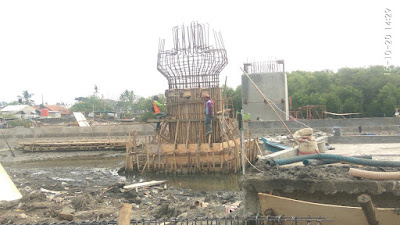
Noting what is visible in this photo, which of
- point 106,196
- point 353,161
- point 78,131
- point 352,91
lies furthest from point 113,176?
point 352,91

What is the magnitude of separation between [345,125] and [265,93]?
7151mm

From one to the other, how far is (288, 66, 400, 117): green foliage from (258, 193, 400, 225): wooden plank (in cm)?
3473

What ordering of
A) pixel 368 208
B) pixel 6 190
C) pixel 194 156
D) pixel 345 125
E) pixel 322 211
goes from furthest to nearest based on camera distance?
1. pixel 345 125
2. pixel 194 156
3. pixel 322 211
4. pixel 368 208
5. pixel 6 190

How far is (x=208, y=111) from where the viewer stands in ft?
54.3

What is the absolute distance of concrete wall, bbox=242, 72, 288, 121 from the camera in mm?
30547

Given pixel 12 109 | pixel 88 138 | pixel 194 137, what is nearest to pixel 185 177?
pixel 194 137

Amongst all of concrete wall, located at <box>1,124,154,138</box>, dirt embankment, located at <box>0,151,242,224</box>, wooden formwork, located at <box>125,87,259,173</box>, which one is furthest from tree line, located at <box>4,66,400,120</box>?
dirt embankment, located at <box>0,151,242,224</box>

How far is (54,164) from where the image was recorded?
24.8 metres

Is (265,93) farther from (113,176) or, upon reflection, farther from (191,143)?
(113,176)

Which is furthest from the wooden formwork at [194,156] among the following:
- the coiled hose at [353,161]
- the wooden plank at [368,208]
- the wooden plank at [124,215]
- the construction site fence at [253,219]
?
the wooden plank at [124,215]

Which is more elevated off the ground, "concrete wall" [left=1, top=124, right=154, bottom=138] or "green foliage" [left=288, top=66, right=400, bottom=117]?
"green foliage" [left=288, top=66, right=400, bottom=117]

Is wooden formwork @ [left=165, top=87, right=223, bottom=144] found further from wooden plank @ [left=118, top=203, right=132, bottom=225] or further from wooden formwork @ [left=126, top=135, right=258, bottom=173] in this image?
wooden plank @ [left=118, top=203, right=132, bottom=225]

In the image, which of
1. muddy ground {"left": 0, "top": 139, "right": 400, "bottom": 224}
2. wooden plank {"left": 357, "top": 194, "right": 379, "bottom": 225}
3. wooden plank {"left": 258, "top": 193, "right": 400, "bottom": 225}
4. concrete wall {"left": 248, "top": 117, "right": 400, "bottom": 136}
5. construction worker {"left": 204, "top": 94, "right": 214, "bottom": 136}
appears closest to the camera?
wooden plank {"left": 357, "top": 194, "right": 379, "bottom": 225}

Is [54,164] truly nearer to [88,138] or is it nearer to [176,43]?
[88,138]
